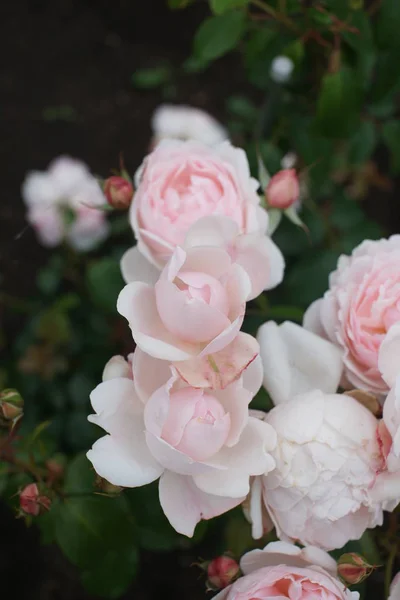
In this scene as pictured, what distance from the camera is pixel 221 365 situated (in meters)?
0.49

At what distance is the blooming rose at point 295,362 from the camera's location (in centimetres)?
58

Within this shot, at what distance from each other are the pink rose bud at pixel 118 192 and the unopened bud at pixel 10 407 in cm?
21

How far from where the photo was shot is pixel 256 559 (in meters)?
0.54

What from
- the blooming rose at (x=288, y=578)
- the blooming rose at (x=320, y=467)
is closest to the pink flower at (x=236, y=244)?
the blooming rose at (x=320, y=467)

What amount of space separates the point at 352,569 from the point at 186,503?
139mm

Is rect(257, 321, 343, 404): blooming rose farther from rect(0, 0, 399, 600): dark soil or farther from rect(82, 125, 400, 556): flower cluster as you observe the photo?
rect(0, 0, 399, 600): dark soil

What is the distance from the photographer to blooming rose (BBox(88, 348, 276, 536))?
479 millimetres

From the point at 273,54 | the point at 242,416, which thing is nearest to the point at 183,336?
the point at 242,416

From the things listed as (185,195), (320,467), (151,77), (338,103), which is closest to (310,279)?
(338,103)

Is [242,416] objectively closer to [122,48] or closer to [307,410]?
[307,410]

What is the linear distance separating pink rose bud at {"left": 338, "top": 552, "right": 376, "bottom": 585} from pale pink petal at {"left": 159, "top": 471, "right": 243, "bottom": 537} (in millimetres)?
100

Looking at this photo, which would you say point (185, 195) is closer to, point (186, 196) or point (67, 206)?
point (186, 196)

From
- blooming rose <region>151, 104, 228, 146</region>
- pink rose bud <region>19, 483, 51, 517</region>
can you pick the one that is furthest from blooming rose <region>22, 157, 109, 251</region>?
pink rose bud <region>19, 483, 51, 517</region>

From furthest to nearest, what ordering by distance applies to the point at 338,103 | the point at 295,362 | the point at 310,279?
the point at 310,279, the point at 338,103, the point at 295,362
